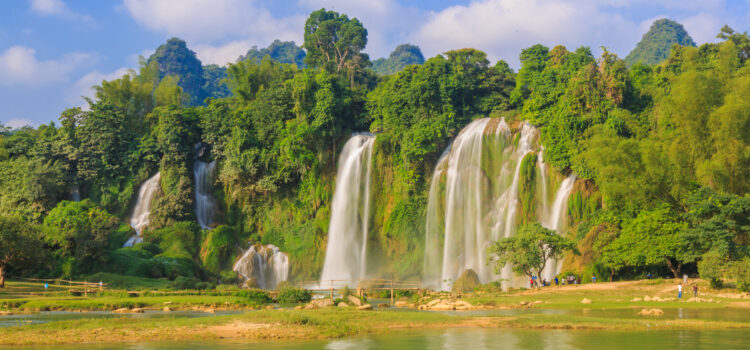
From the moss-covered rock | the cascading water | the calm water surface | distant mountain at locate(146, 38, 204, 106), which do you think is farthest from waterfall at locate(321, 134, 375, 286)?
distant mountain at locate(146, 38, 204, 106)

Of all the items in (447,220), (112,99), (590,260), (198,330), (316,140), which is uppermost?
(112,99)

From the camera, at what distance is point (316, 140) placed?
5147cm

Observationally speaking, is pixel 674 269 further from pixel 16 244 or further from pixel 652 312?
pixel 16 244

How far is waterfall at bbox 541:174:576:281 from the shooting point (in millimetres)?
38625

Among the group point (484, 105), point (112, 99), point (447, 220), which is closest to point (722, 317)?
point (447, 220)

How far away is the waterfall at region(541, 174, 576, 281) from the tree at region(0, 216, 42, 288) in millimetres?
28506

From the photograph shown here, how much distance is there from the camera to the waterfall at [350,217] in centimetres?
4734

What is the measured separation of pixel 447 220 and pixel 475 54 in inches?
736

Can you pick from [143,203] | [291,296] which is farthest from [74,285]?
[143,203]

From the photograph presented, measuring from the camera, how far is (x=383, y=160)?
49.1m

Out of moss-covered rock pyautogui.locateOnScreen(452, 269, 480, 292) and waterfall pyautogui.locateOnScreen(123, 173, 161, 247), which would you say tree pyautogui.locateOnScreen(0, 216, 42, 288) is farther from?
moss-covered rock pyautogui.locateOnScreen(452, 269, 480, 292)

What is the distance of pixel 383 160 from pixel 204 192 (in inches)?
627

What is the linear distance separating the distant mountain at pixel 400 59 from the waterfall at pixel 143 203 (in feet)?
254

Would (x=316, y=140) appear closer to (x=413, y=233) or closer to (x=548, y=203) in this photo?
(x=413, y=233)
